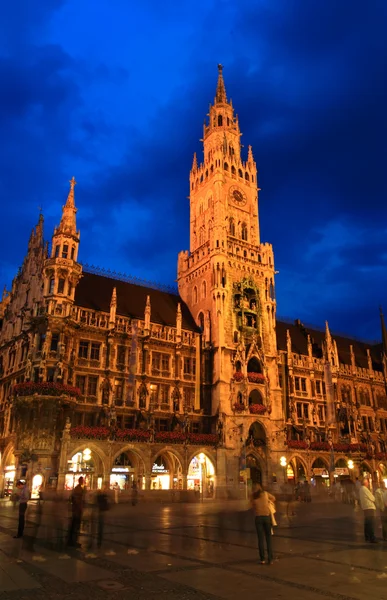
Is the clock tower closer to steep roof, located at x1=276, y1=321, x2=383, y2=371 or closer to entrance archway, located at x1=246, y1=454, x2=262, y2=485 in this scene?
entrance archway, located at x1=246, y1=454, x2=262, y2=485

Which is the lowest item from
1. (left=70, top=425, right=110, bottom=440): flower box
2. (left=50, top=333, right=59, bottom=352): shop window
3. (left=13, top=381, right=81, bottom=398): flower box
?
(left=70, top=425, right=110, bottom=440): flower box

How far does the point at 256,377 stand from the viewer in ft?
183

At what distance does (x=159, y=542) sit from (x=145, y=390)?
34780mm

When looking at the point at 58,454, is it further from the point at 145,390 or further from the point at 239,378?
the point at 239,378

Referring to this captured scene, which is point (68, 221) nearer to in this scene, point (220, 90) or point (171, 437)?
point (171, 437)

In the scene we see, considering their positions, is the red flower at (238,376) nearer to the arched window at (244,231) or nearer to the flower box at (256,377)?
the flower box at (256,377)

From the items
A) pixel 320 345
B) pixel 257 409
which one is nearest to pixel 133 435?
pixel 257 409

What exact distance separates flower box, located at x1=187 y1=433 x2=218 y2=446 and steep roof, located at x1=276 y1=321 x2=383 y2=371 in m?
18.2

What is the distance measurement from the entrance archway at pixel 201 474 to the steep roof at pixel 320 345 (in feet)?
64.4

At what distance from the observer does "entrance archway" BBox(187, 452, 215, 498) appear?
51.6m

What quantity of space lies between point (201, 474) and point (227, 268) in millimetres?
23473

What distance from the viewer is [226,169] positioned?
67562 mm

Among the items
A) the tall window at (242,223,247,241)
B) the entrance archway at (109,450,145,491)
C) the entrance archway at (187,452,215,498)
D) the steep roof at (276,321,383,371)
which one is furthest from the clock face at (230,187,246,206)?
the entrance archway at (109,450,145,491)

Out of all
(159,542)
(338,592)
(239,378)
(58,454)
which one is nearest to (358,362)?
(239,378)
